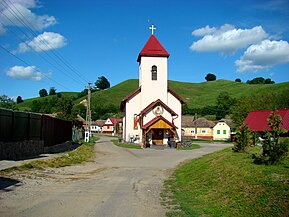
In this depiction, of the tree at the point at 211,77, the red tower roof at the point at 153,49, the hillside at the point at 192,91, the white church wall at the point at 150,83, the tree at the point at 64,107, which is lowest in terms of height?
the tree at the point at 64,107

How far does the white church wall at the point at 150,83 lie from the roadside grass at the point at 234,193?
105 feet

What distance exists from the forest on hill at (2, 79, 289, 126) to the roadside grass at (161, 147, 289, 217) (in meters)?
48.2

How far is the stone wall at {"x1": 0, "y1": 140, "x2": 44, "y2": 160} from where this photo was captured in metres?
17.4

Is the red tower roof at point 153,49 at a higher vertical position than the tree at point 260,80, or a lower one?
lower

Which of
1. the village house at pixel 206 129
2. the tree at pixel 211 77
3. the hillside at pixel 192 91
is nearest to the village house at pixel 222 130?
the village house at pixel 206 129

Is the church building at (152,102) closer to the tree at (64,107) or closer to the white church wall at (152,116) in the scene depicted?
the white church wall at (152,116)

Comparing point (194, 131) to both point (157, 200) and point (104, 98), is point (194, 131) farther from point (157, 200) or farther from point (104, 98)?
point (157, 200)

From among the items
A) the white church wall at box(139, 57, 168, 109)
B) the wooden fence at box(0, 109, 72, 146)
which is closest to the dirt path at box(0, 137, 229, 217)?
the wooden fence at box(0, 109, 72, 146)

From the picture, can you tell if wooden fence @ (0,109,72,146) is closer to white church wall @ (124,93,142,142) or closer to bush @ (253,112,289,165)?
bush @ (253,112,289,165)

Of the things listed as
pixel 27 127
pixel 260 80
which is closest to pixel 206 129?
pixel 27 127

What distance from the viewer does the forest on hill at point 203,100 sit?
61.8 metres

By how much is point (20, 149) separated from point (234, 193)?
14.7 metres

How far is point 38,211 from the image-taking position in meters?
7.61

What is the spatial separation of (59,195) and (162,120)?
31.3m
